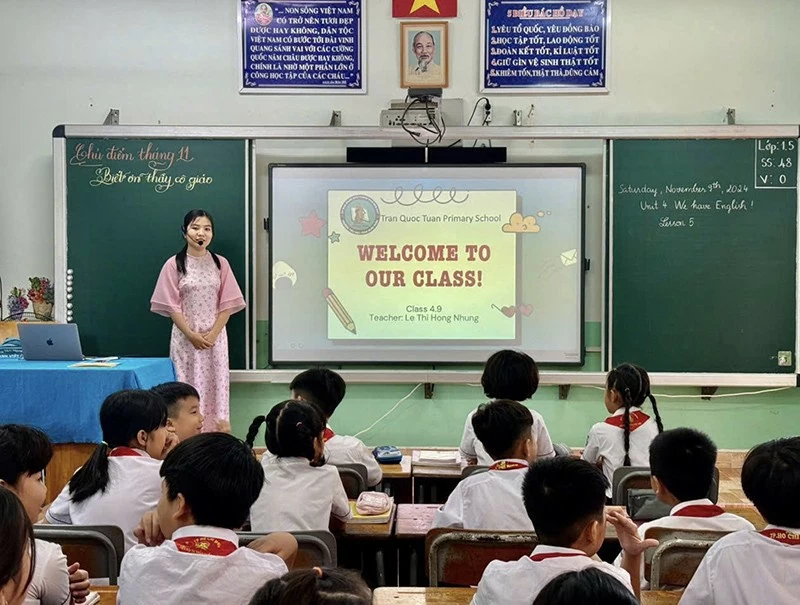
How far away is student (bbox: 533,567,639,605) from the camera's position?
0.86 m

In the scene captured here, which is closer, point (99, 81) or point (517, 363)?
point (517, 363)

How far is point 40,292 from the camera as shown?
4.82 meters

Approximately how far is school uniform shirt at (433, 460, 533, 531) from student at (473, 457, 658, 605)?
49 cm

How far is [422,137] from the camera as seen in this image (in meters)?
4.77

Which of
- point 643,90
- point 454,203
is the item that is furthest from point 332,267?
point 643,90

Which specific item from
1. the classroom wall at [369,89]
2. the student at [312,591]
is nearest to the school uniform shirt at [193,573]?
the student at [312,591]

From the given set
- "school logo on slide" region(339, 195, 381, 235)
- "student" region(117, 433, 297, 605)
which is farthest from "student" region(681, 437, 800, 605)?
"school logo on slide" region(339, 195, 381, 235)

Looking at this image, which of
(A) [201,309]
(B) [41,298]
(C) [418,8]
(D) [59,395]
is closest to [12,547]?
(D) [59,395]

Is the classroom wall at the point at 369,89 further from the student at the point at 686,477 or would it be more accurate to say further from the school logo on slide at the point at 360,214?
the student at the point at 686,477

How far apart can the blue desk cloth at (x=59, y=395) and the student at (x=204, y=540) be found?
2.23 m

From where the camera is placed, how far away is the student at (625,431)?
3.08m

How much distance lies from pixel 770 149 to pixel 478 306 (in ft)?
7.04

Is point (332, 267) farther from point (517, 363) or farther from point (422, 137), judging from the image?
point (517, 363)

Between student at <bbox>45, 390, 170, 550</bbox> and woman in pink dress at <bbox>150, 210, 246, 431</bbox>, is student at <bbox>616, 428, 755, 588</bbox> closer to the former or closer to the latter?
student at <bbox>45, 390, 170, 550</bbox>
